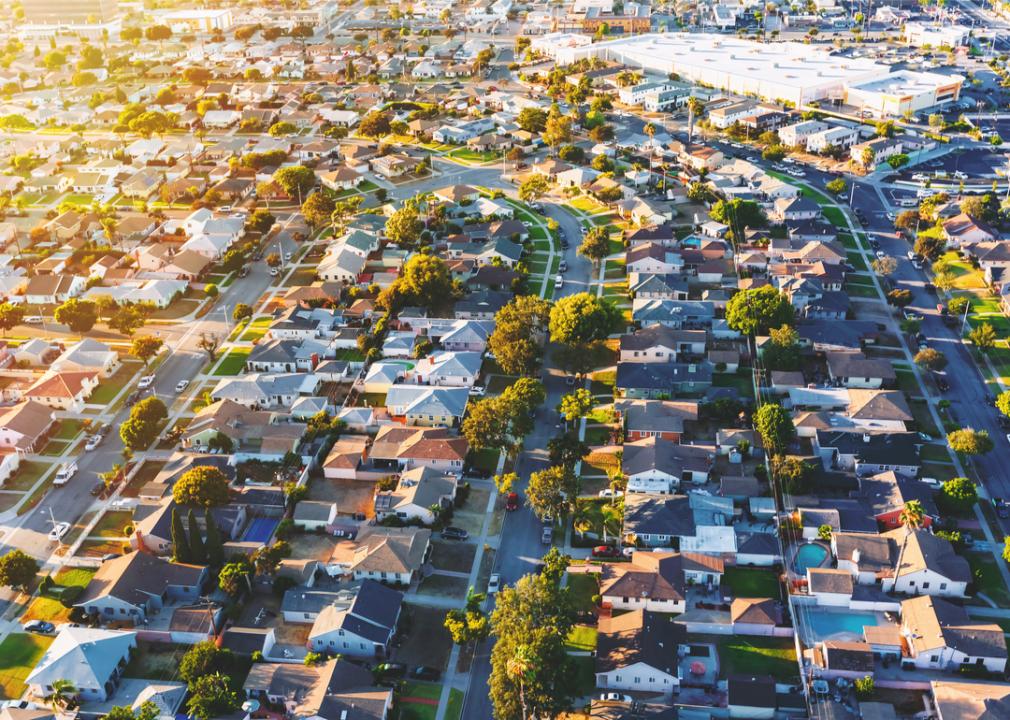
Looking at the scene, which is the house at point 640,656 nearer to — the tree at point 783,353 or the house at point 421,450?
the house at point 421,450

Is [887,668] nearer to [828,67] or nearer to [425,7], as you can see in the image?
[828,67]

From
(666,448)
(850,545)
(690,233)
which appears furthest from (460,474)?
(690,233)

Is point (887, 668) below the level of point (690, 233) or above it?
below

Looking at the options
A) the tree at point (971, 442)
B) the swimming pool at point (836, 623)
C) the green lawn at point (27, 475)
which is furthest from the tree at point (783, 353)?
the green lawn at point (27, 475)

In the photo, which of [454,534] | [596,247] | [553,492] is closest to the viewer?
[553,492]

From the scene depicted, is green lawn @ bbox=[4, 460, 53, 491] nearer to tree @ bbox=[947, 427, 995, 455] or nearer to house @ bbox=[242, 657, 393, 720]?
house @ bbox=[242, 657, 393, 720]

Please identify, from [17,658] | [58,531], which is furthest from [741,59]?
[17,658]

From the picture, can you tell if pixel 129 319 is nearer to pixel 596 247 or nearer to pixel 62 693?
pixel 62 693
